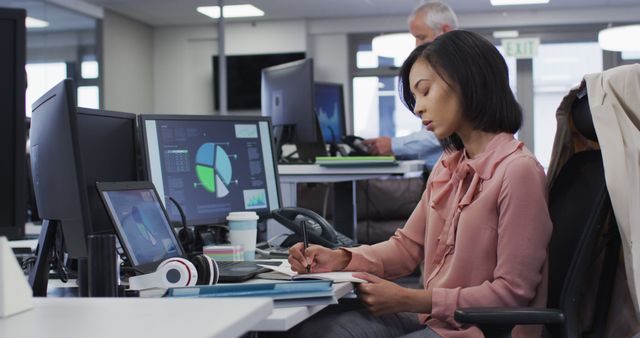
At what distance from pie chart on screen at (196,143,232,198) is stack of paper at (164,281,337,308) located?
101 cm


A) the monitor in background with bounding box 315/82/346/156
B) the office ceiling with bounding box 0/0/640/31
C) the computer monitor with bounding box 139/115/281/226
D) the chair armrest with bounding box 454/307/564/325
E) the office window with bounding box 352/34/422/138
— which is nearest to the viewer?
the chair armrest with bounding box 454/307/564/325

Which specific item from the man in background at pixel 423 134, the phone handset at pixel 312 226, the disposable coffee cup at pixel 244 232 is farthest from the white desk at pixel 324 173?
the disposable coffee cup at pixel 244 232

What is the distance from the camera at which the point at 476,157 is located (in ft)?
5.71

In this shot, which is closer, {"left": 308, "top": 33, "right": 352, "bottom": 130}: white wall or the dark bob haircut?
the dark bob haircut

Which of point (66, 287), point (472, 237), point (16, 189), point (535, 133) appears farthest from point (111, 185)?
point (535, 133)

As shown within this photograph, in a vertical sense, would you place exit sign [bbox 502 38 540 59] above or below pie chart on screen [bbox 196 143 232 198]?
above

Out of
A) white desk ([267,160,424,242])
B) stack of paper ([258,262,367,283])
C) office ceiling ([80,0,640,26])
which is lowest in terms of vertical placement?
stack of paper ([258,262,367,283])

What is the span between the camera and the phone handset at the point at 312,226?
2.13 metres

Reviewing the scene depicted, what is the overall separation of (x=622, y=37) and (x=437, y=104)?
5.71m

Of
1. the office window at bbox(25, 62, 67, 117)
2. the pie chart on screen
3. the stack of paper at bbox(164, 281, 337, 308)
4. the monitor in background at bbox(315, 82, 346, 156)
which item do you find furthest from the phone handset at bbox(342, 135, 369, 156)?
the office window at bbox(25, 62, 67, 117)

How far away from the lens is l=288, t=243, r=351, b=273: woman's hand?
182cm

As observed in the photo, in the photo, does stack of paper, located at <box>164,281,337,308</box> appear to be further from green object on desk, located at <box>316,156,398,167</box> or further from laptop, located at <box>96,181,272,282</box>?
green object on desk, located at <box>316,156,398,167</box>

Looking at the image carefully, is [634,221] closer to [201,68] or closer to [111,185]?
[111,185]

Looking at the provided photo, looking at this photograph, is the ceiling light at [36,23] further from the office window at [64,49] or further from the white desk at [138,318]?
the white desk at [138,318]
